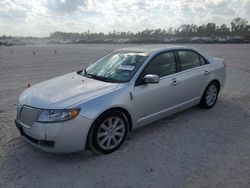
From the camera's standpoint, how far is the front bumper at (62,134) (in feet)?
11.1

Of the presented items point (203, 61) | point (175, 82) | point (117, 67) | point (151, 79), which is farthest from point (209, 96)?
point (117, 67)

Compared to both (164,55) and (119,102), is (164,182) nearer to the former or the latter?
(119,102)

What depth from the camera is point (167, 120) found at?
5.09 meters

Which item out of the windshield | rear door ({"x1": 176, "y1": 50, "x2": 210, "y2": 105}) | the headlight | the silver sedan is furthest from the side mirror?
the headlight

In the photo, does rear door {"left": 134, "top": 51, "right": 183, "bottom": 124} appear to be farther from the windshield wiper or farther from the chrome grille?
the chrome grille

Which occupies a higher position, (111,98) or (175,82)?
(175,82)

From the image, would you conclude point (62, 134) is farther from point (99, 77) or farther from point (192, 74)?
point (192, 74)

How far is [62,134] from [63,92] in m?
0.76

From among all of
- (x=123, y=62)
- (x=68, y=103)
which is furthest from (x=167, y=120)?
(x=68, y=103)

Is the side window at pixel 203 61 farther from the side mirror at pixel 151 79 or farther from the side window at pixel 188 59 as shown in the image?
the side mirror at pixel 151 79

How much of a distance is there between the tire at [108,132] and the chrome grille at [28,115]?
822 mm

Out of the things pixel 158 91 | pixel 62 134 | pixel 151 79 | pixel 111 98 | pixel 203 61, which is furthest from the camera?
pixel 203 61

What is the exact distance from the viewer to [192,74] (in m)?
5.08

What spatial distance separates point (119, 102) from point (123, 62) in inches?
41.9
